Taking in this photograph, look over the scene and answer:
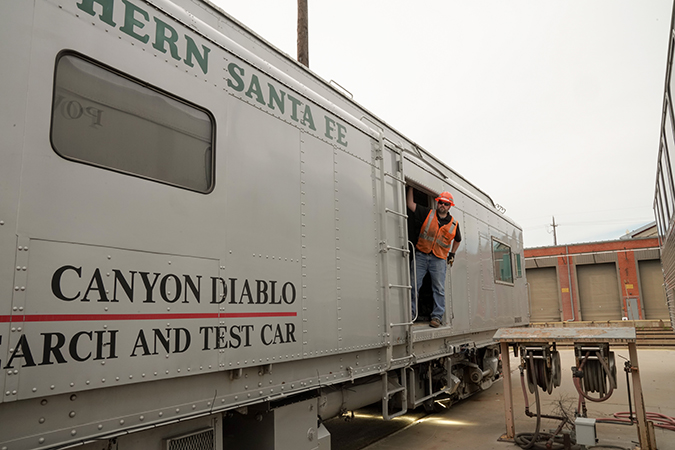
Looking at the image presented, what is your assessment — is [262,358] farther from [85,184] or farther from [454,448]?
[454,448]

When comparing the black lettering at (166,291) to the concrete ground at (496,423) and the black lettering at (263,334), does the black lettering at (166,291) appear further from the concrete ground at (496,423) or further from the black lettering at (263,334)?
the concrete ground at (496,423)

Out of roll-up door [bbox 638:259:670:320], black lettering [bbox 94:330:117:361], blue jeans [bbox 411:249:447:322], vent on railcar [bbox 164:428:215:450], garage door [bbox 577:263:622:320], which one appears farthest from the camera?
garage door [bbox 577:263:622:320]

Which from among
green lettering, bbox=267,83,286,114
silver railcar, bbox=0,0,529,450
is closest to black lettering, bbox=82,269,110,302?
silver railcar, bbox=0,0,529,450

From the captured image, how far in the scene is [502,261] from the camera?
8.59 metres

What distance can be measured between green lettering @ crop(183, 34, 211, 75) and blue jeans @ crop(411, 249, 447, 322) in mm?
3755

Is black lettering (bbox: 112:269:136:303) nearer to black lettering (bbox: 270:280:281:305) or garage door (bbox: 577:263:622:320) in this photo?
black lettering (bbox: 270:280:281:305)

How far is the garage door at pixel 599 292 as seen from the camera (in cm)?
2536

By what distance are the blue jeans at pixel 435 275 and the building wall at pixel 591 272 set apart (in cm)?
2329

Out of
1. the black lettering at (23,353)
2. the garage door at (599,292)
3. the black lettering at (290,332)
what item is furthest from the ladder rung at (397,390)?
the garage door at (599,292)

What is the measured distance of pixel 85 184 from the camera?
2.26 meters

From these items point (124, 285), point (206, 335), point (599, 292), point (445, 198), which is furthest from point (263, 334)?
point (599, 292)

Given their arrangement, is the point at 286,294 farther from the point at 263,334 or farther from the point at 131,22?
the point at 131,22

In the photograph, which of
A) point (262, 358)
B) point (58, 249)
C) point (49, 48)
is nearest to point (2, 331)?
point (58, 249)

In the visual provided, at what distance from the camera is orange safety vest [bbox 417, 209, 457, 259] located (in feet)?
19.4
